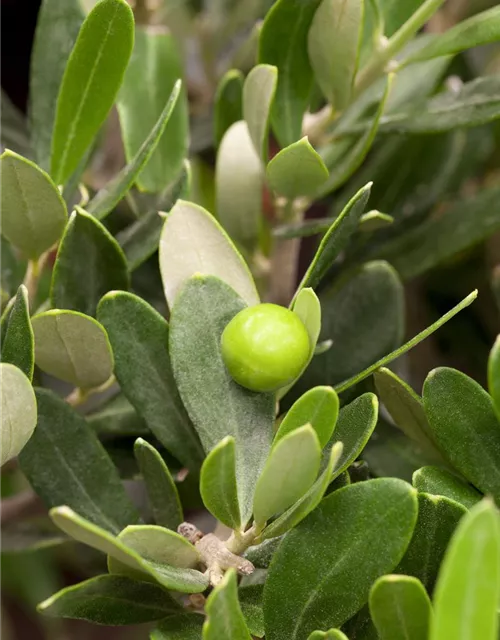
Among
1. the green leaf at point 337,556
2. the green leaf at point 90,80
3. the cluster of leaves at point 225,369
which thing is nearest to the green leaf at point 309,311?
the cluster of leaves at point 225,369

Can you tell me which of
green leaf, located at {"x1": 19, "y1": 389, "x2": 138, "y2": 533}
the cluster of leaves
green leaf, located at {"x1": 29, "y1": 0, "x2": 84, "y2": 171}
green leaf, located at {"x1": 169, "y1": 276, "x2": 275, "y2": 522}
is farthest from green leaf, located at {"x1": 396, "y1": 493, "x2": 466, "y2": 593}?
green leaf, located at {"x1": 29, "y1": 0, "x2": 84, "y2": 171}

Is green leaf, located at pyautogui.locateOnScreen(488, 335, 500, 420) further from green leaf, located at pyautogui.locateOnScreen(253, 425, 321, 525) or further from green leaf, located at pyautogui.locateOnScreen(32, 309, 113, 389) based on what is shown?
green leaf, located at pyautogui.locateOnScreen(32, 309, 113, 389)

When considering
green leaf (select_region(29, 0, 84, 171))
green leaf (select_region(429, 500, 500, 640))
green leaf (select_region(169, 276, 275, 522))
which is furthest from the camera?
green leaf (select_region(29, 0, 84, 171))

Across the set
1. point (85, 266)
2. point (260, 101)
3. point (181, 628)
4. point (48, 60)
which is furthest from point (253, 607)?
point (48, 60)

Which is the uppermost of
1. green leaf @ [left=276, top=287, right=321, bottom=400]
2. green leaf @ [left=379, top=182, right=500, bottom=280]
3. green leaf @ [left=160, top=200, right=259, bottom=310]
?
green leaf @ [left=160, top=200, right=259, bottom=310]

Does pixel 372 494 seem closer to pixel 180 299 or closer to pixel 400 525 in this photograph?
pixel 400 525

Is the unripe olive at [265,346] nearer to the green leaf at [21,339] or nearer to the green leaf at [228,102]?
the green leaf at [21,339]

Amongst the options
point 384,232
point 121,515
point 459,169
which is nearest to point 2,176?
point 121,515

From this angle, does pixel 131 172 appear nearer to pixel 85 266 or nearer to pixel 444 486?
pixel 85 266
